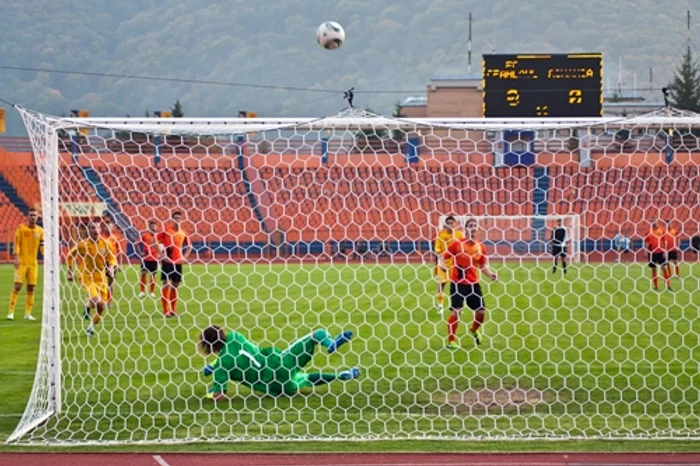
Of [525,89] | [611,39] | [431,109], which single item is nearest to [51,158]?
[525,89]

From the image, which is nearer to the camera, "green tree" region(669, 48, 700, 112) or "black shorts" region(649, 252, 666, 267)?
"black shorts" region(649, 252, 666, 267)

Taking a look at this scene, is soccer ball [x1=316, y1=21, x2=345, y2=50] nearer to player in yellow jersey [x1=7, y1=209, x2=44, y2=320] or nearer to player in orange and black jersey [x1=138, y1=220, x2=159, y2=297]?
player in orange and black jersey [x1=138, y1=220, x2=159, y2=297]

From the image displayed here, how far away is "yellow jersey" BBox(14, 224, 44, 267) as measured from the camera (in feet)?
50.8

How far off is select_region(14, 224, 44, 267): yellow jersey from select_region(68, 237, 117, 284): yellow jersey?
6.66ft

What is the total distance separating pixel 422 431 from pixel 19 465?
2.87m

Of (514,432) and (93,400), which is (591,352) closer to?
(514,432)

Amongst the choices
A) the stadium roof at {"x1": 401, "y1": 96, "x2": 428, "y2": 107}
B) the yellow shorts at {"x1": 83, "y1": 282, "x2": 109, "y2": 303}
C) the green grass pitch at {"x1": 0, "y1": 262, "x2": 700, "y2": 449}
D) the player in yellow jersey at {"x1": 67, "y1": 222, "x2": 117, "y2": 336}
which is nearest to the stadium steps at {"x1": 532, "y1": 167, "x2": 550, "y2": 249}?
the green grass pitch at {"x1": 0, "y1": 262, "x2": 700, "y2": 449}

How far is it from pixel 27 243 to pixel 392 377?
8292 mm

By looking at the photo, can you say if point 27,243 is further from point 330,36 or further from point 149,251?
point 330,36

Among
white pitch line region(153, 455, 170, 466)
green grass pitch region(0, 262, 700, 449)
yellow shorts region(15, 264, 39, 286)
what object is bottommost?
white pitch line region(153, 455, 170, 466)

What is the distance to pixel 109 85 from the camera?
146125 mm

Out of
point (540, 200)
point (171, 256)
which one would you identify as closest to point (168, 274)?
point (171, 256)

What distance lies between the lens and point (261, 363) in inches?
322

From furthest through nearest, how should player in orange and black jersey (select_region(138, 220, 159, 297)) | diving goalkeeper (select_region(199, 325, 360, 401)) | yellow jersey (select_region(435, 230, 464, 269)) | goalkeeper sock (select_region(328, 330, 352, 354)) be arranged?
1. player in orange and black jersey (select_region(138, 220, 159, 297))
2. yellow jersey (select_region(435, 230, 464, 269))
3. goalkeeper sock (select_region(328, 330, 352, 354))
4. diving goalkeeper (select_region(199, 325, 360, 401))
